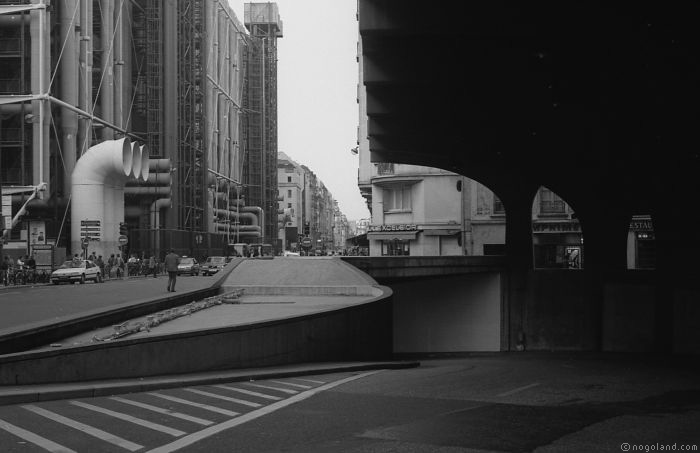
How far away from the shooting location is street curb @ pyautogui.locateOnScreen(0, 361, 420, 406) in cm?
1277

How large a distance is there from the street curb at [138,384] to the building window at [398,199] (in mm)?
53960

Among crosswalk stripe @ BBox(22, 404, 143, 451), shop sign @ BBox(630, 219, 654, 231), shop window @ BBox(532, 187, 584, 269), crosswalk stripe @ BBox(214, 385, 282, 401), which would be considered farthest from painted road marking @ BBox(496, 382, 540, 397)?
shop sign @ BBox(630, 219, 654, 231)

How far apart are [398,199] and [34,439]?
64.5m

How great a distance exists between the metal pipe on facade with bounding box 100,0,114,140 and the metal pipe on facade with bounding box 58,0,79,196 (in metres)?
6.39

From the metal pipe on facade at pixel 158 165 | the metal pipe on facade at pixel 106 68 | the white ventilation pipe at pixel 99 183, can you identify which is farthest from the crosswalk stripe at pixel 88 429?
the metal pipe on facade at pixel 106 68

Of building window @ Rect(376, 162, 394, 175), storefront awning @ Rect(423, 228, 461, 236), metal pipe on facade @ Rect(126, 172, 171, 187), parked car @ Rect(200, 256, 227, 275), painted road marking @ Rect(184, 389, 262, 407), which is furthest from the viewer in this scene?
building window @ Rect(376, 162, 394, 175)

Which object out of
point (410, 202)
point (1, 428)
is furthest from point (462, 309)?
point (1, 428)

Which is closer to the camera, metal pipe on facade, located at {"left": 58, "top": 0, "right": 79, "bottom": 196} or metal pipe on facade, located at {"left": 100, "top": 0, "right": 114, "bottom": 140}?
metal pipe on facade, located at {"left": 58, "top": 0, "right": 79, "bottom": 196}

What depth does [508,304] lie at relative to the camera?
158 feet

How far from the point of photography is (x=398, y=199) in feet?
243

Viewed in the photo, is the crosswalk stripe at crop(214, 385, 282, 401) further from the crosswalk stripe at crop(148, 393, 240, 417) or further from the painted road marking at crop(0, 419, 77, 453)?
the painted road marking at crop(0, 419, 77, 453)

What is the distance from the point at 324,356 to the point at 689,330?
25.4m

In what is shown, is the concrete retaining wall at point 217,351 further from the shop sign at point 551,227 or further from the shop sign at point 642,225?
the shop sign at point 642,225

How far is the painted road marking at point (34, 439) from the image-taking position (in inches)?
379
